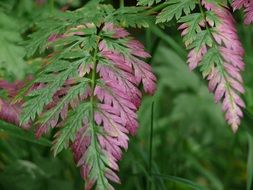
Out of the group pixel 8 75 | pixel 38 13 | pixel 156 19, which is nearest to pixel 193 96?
pixel 38 13

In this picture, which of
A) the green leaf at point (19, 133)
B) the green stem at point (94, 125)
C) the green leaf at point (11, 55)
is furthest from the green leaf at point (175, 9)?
the green leaf at point (19, 133)

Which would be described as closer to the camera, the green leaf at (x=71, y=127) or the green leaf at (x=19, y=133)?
the green leaf at (x=71, y=127)

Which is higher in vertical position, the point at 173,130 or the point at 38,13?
the point at 38,13

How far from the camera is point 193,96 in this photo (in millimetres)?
2363

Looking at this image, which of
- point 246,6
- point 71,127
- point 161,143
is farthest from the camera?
point 161,143

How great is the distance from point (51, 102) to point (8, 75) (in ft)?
1.23

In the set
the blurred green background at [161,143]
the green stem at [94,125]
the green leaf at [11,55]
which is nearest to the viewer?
the green stem at [94,125]

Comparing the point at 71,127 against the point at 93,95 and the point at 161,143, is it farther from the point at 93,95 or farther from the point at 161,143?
the point at 161,143

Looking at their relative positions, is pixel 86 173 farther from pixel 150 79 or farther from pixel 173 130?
pixel 173 130

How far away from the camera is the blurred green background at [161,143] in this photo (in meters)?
1.34

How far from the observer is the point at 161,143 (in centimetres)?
196

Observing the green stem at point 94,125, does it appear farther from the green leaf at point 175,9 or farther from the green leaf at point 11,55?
the green leaf at point 11,55

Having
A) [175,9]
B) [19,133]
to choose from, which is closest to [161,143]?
[19,133]

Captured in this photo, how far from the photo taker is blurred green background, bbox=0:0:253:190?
1344 millimetres
